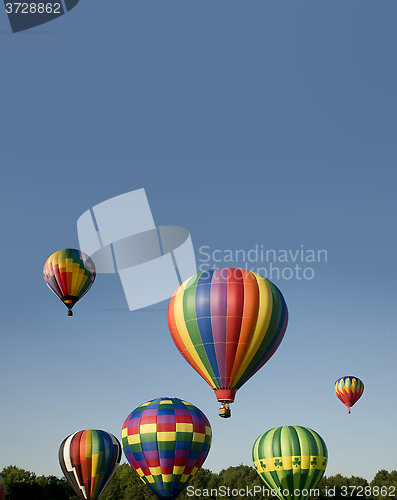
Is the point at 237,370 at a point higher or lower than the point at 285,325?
lower

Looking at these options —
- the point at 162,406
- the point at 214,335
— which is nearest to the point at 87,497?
the point at 162,406

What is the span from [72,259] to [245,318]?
18.4 metres

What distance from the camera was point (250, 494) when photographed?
5456 centimetres

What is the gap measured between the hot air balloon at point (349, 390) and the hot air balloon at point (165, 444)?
96.8ft

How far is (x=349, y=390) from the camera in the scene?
55.6 metres

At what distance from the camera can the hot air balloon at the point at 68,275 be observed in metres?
39.2

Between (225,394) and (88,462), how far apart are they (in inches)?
629

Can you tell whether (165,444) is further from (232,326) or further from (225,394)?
(232,326)

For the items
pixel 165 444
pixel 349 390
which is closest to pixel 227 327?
pixel 165 444

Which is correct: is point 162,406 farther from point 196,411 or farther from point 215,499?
point 215,499

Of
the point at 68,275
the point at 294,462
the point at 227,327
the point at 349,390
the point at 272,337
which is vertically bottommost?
the point at 294,462

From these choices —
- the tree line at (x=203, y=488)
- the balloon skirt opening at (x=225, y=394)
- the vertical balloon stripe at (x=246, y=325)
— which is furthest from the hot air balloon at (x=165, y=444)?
the tree line at (x=203, y=488)

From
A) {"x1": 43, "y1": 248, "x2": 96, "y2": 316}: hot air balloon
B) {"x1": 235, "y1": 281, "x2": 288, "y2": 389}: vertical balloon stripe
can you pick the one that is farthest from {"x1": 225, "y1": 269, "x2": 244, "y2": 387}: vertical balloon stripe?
{"x1": 43, "y1": 248, "x2": 96, "y2": 316}: hot air balloon

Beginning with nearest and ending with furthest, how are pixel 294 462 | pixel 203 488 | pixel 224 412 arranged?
pixel 224 412, pixel 294 462, pixel 203 488
